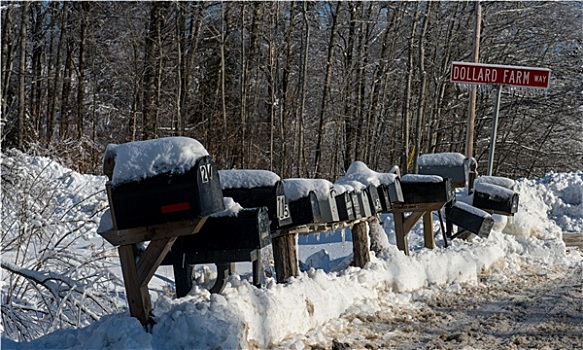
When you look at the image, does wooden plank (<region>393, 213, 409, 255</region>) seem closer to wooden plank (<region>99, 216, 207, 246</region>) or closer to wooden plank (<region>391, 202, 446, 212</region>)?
wooden plank (<region>391, 202, 446, 212</region>)

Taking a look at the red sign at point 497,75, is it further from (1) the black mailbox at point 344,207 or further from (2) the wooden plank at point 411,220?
(1) the black mailbox at point 344,207

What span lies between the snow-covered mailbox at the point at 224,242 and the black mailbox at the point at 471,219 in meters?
5.71

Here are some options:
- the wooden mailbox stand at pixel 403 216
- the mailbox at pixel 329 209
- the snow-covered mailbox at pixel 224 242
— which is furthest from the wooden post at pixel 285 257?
the wooden mailbox stand at pixel 403 216

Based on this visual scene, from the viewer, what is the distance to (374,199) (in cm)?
934

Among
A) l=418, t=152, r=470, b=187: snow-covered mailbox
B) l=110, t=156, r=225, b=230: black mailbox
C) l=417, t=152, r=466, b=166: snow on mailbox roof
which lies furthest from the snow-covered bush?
l=417, t=152, r=466, b=166: snow on mailbox roof

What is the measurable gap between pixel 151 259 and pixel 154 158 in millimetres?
745

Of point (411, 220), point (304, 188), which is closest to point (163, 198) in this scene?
point (304, 188)

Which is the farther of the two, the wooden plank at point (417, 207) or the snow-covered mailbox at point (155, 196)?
the wooden plank at point (417, 207)

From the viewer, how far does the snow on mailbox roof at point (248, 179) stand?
7.29m

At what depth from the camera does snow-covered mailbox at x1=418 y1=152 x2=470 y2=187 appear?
41.2ft

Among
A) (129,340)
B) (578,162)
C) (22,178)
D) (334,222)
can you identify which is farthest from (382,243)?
(578,162)

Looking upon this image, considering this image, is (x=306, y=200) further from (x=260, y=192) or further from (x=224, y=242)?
(x=224, y=242)

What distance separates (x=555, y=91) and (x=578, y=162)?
324 cm

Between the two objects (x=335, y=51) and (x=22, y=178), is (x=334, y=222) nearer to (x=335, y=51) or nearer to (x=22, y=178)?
(x=22, y=178)
